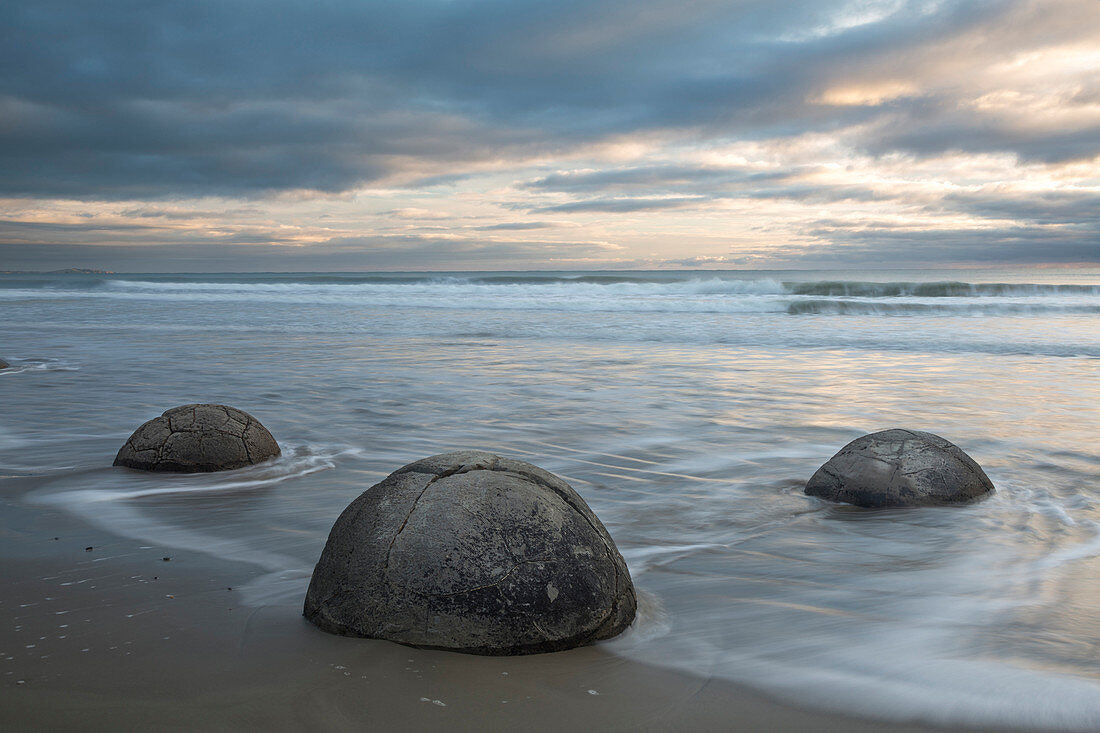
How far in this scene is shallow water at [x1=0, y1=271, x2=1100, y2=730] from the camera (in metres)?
2.71

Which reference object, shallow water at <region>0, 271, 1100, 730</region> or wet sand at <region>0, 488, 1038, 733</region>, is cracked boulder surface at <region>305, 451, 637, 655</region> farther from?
shallow water at <region>0, 271, 1100, 730</region>

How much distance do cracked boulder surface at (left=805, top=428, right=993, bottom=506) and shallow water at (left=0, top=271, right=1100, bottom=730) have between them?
0.42 feet

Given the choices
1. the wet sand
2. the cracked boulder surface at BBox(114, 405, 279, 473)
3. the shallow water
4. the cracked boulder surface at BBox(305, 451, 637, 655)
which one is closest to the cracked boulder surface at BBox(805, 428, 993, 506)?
the shallow water

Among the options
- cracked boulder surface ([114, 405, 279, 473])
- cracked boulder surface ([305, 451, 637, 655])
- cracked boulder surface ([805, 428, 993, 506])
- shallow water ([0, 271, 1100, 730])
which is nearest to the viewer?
cracked boulder surface ([305, 451, 637, 655])

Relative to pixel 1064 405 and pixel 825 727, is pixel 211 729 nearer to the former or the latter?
pixel 825 727

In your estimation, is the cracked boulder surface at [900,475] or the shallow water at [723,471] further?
the cracked boulder surface at [900,475]

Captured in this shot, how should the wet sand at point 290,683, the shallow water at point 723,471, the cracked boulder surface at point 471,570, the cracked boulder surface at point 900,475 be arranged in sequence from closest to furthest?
1. the wet sand at point 290,683
2. the cracked boulder surface at point 471,570
3. the shallow water at point 723,471
4. the cracked boulder surface at point 900,475

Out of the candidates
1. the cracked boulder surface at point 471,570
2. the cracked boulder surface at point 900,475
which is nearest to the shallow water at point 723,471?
the cracked boulder surface at point 900,475

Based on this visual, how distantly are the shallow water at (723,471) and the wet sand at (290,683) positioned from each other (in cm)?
23

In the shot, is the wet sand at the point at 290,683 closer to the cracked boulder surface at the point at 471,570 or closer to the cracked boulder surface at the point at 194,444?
the cracked boulder surface at the point at 471,570

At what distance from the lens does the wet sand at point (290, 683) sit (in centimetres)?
215

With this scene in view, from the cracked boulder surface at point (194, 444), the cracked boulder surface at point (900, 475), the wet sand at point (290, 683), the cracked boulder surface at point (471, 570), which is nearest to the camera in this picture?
the wet sand at point (290, 683)

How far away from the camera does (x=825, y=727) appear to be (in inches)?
87.3

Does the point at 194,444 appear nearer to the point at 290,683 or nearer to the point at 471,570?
the point at 290,683
